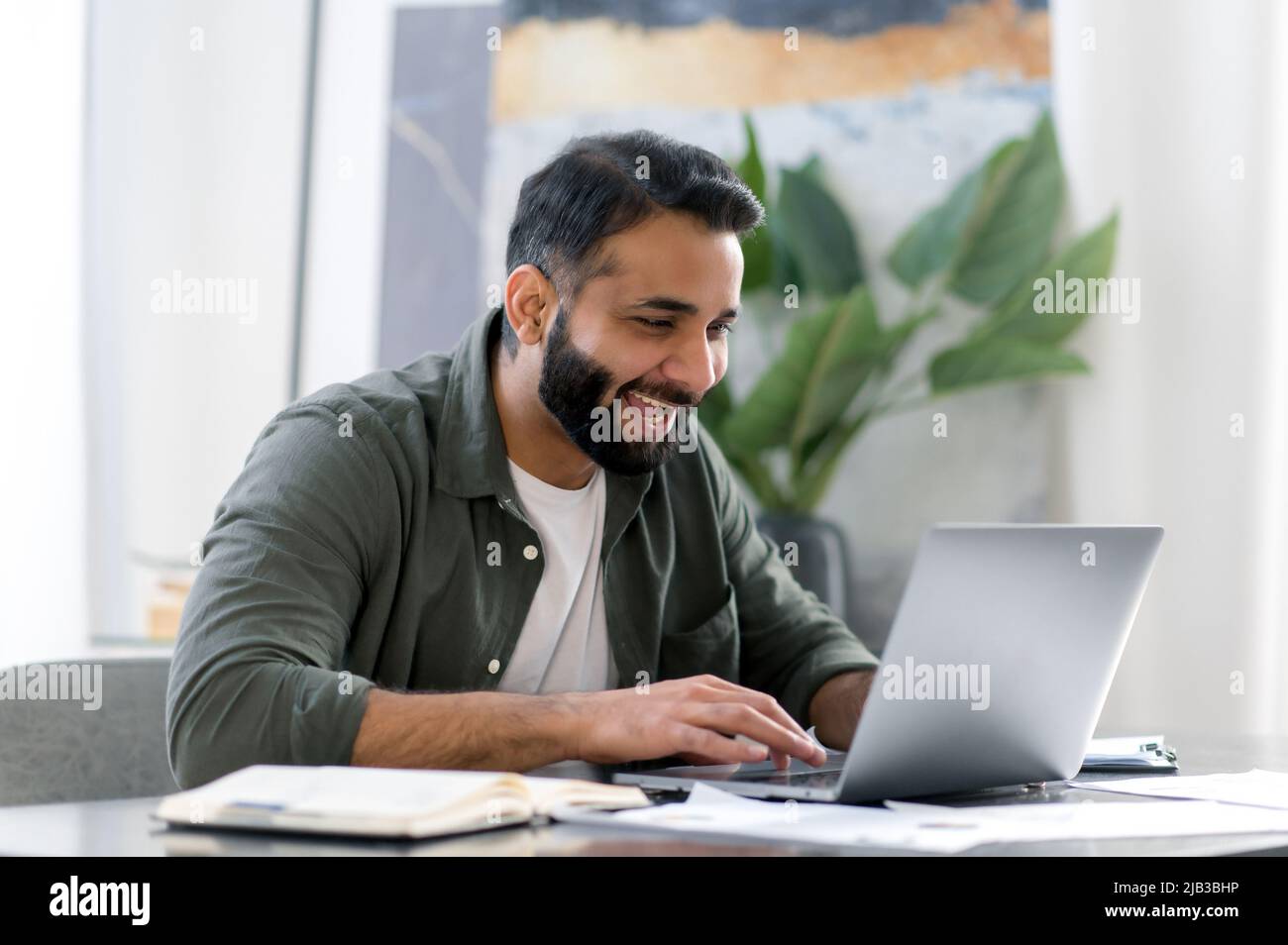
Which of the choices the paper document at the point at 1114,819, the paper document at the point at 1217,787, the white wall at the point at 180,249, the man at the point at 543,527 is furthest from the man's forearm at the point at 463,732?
the white wall at the point at 180,249

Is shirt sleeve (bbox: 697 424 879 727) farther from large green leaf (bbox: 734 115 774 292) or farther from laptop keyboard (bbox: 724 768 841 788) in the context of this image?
large green leaf (bbox: 734 115 774 292)

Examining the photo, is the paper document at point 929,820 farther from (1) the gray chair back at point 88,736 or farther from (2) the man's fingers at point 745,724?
(1) the gray chair back at point 88,736

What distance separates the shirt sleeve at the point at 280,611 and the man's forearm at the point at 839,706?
622 millimetres

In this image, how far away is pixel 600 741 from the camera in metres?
1.36

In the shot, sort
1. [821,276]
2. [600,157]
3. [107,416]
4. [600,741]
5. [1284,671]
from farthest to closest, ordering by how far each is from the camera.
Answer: [107,416]
[821,276]
[1284,671]
[600,157]
[600,741]

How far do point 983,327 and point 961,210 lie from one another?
283mm

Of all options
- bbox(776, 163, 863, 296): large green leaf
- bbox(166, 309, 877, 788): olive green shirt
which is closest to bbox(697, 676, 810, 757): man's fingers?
bbox(166, 309, 877, 788): olive green shirt

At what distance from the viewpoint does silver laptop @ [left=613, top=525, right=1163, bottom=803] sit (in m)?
1.12

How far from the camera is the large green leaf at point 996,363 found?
3.16m

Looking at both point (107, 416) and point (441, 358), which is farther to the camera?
point (107, 416)
